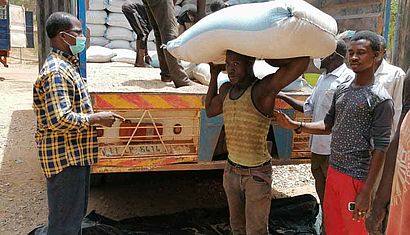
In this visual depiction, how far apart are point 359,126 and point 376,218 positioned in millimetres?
572

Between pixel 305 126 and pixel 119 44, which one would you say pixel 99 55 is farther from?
pixel 305 126

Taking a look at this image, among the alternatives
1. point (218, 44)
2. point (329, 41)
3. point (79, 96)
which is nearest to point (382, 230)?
point (329, 41)

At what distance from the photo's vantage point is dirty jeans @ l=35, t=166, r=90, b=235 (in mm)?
2227

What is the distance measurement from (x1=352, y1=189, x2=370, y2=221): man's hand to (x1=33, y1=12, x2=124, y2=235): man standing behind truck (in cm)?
121

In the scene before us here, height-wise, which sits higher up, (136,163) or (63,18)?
(63,18)

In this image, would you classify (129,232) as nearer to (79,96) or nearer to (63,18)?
(79,96)

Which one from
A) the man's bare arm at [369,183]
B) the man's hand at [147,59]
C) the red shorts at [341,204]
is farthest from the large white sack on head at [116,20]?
the man's bare arm at [369,183]

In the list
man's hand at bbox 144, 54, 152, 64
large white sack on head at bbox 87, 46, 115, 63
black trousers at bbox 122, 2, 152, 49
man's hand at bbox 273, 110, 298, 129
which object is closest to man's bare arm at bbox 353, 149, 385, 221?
man's hand at bbox 273, 110, 298, 129

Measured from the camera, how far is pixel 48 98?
2078 millimetres

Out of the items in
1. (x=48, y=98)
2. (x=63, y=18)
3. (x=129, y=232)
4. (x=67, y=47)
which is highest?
(x=63, y=18)

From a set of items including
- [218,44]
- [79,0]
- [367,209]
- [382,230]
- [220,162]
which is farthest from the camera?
[220,162]

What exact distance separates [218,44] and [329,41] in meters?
0.52

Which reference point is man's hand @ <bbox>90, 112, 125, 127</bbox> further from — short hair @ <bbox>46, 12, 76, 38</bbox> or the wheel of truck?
the wheel of truck

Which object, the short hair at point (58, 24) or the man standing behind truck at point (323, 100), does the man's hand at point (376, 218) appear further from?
the short hair at point (58, 24)
